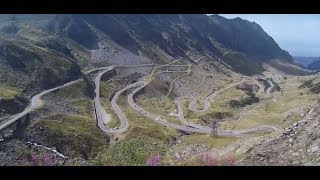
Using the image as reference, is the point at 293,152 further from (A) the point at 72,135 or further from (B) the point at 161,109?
(B) the point at 161,109

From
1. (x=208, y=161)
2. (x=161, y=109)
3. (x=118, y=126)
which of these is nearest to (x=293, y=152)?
(x=208, y=161)

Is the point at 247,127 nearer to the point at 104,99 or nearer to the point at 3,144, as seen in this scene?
the point at 104,99

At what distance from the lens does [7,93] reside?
151m

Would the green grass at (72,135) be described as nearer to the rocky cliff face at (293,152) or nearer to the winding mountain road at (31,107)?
the winding mountain road at (31,107)

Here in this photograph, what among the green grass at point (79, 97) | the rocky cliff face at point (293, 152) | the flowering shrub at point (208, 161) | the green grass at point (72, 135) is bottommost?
the green grass at point (72, 135)

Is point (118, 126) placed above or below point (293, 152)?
below

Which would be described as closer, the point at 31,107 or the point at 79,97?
the point at 31,107

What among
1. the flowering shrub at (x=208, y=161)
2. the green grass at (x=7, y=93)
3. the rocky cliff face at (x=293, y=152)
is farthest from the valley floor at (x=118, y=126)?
the flowering shrub at (x=208, y=161)

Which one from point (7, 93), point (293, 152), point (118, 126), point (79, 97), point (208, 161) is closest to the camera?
point (208, 161)

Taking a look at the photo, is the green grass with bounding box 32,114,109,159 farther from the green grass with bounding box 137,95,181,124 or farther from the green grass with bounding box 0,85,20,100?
the green grass with bounding box 137,95,181,124

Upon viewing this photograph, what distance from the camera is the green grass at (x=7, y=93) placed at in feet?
477

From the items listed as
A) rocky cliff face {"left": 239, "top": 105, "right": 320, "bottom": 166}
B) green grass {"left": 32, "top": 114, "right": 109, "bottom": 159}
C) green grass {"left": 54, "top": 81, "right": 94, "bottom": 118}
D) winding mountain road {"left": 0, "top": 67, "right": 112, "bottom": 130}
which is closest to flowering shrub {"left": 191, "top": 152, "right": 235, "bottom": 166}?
rocky cliff face {"left": 239, "top": 105, "right": 320, "bottom": 166}
